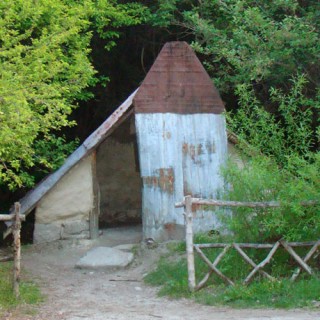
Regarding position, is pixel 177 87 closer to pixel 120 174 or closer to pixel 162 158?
pixel 162 158

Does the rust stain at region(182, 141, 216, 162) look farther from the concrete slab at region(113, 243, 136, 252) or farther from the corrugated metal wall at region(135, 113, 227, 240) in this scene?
the concrete slab at region(113, 243, 136, 252)

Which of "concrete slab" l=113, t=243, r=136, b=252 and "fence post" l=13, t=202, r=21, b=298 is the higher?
"fence post" l=13, t=202, r=21, b=298

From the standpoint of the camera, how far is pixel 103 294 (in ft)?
28.1

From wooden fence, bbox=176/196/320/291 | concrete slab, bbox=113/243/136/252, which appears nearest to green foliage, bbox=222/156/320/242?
wooden fence, bbox=176/196/320/291

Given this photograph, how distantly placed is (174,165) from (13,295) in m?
3.57

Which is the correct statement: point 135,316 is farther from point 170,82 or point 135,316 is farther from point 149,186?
point 170,82

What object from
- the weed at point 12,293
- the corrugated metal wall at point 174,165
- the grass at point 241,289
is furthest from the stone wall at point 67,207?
the grass at point 241,289

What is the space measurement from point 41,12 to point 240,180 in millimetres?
4143

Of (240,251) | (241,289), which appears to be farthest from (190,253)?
(241,289)

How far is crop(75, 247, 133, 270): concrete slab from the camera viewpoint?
389 inches

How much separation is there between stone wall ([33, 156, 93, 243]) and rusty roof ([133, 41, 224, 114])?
1.58 metres

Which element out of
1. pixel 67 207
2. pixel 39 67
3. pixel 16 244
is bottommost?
pixel 16 244

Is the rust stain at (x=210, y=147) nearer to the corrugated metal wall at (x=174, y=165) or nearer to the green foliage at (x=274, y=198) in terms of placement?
the corrugated metal wall at (x=174, y=165)

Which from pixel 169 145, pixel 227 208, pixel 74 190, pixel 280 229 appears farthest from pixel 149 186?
pixel 280 229
